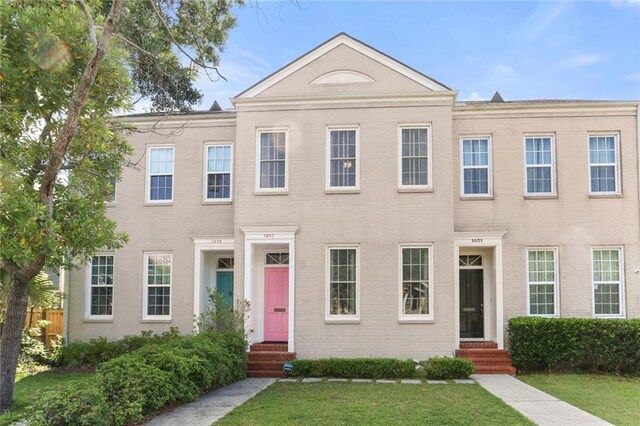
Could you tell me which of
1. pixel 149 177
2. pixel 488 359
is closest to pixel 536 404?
pixel 488 359

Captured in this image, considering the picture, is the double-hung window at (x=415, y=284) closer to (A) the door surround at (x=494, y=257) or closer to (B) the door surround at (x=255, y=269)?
(A) the door surround at (x=494, y=257)

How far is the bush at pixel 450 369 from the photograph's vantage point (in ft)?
45.2

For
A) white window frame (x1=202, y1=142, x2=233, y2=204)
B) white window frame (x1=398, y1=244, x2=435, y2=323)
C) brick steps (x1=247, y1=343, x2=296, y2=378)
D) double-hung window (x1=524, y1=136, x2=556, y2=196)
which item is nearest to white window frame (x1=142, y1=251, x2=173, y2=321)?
white window frame (x1=202, y1=142, x2=233, y2=204)

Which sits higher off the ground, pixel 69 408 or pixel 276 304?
pixel 276 304

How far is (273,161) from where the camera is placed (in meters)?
16.1

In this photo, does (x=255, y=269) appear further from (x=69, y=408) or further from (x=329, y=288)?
(x=69, y=408)

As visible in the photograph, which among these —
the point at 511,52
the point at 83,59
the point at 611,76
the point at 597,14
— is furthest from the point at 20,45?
the point at 611,76

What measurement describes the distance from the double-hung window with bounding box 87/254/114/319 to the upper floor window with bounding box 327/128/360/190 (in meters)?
7.19

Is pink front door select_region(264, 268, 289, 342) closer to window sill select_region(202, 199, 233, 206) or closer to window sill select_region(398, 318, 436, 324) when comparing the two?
window sill select_region(202, 199, 233, 206)

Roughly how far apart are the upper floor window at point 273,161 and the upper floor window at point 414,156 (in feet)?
Result: 10.7

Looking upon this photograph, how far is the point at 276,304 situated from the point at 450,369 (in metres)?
5.28

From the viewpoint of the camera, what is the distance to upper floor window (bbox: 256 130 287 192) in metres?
16.1

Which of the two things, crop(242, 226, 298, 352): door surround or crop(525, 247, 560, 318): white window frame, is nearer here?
crop(242, 226, 298, 352): door surround

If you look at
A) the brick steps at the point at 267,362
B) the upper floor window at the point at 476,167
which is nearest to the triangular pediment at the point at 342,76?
the upper floor window at the point at 476,167
